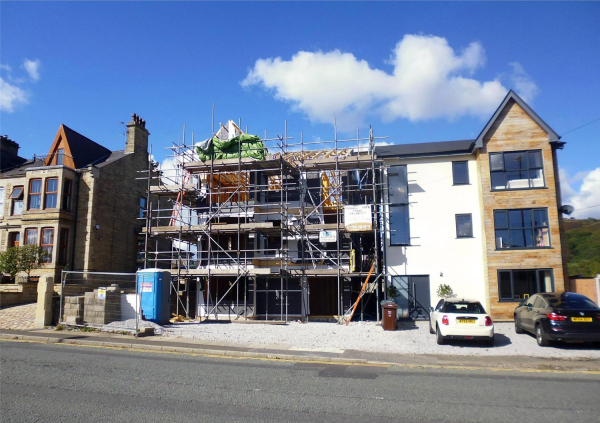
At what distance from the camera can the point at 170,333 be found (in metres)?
15.9

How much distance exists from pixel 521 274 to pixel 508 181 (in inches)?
162

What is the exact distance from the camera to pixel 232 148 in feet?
74.6

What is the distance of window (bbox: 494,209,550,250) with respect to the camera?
19.8 meters

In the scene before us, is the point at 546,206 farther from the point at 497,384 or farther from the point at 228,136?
the point at 228,136

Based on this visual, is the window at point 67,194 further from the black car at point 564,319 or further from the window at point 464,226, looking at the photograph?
the black car at point 564,319

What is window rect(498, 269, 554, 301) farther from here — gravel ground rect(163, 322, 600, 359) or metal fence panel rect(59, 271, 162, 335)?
metal fence panel rect(59, 271, 162, 335)

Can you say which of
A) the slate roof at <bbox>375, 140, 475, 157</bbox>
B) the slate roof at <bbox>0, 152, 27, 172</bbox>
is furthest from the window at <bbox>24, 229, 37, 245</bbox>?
the slate roof at <bbox>375, 140, 475, 157</bbox>

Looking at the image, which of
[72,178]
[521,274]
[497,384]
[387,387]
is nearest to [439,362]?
[497,384]

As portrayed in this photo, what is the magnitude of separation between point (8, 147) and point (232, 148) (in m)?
19.0

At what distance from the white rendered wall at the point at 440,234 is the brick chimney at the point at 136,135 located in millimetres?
17706

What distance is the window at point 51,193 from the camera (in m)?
25.6

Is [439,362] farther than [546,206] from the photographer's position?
No

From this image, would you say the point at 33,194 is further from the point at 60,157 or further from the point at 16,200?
the point at 60,157

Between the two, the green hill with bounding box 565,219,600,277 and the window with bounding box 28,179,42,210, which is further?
the green hill with bounding box 565,219,600,277
